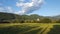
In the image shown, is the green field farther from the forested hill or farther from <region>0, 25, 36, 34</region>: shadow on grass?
the forested hill

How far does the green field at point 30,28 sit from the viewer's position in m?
3.07

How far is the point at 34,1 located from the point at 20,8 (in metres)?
0.39

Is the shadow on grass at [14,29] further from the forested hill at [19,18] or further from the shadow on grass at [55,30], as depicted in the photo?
the shadow on grass at [55,30]

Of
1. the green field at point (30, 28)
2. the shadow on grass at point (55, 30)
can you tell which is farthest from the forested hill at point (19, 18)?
the shadow on grass at point (55, 30)

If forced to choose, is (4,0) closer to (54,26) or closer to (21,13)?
(21,13)

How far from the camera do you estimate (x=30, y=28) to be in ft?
10.3

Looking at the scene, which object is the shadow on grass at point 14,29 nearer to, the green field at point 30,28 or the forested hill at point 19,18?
the green field at point 30,28

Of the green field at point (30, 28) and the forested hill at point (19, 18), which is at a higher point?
the forested hill at point (19, 18)

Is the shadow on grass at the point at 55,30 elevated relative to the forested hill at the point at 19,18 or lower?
lower

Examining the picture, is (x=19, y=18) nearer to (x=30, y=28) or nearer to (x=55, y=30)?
(x=30, y=28)

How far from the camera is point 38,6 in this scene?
3.18m

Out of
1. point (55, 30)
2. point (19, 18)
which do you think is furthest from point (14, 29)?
point (55, 30)

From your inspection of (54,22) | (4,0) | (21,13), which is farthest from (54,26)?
(4,0)

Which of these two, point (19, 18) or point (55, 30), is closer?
point (55, 30)
